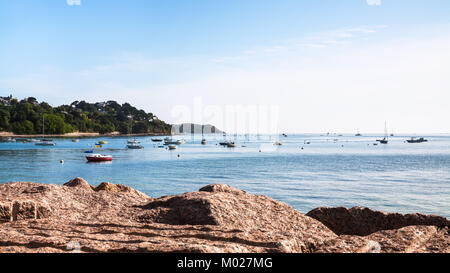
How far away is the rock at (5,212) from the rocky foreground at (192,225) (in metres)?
0.02

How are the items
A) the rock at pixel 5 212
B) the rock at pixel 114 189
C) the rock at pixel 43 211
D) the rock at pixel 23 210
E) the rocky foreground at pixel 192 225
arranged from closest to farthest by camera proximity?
the rocky foreground at pixel 192 225
the rock at pixel 5 212
the rock at pixel 23 210
the rock at pixel 43 211
the rock at pixel 114 189

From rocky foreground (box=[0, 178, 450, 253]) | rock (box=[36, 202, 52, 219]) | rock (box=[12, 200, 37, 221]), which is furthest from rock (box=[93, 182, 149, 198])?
rock (box=[12, 200, 37, 221])

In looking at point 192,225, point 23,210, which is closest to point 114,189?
point 23,210

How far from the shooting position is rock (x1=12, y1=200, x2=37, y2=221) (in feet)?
27.2

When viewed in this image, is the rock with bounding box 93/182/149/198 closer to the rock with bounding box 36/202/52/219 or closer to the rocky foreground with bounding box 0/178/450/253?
the rocky foreground with bounding box 0/178/450/253

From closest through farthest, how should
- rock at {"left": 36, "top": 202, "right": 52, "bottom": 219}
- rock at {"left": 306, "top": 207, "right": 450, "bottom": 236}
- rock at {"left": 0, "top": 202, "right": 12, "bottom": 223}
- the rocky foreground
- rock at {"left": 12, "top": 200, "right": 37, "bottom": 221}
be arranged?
the rocky foreground, rock at {"left": 0, "top": 202, "right": 12, "bottom": 223}, rock at {"left": 12, "top": 200, "right": 37, "bottom": 221}, rock at {"left": 36, "top": 202, "right": 52, "bottom": 219}, rock at {"left": 306, "top": 207, "right": 450, "bottom": 236}

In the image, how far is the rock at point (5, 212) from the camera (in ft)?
26.4

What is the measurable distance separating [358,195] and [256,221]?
113 feet

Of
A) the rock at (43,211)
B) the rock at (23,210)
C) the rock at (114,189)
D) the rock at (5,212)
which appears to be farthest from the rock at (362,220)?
the rock at (5,212)

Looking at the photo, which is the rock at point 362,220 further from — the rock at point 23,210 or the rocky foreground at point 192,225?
the rock at point 23,210

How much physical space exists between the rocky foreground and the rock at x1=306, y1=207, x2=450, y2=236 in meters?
0.02

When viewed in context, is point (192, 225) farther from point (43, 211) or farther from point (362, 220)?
point (362, 220)

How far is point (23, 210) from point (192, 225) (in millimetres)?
3950
